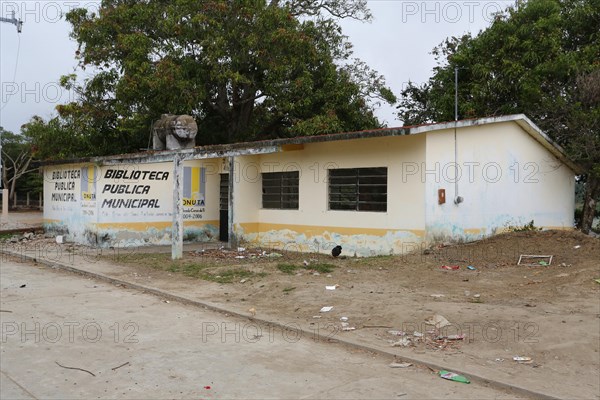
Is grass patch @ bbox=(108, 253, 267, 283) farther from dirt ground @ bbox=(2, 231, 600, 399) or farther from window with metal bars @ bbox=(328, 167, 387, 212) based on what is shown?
window with metal bars @ bbox=(328, 167, 387, 212)

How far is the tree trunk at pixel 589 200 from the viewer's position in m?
15.4

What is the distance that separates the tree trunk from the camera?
15380 millimetres

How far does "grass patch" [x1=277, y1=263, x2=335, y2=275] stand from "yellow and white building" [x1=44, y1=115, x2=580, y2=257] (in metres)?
2.21

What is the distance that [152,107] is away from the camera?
58.5 feet

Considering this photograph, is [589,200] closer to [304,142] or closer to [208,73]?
[304,142]

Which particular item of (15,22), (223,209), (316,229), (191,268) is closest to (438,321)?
(191,268)

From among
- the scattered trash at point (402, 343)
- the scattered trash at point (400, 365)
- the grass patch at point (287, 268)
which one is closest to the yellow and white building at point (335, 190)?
the grass patch at point (287, 268)

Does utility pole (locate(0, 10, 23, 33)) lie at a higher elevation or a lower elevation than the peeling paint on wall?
higher

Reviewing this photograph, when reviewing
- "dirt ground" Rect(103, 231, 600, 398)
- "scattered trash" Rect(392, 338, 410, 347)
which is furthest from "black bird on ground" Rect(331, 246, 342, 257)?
"scattered trash" Rect(392, 338, 410, 347)

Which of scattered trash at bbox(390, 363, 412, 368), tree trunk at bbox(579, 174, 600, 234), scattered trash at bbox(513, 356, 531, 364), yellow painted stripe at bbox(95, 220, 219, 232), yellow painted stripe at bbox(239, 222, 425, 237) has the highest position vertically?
tree trunk at bbox(579, 174, 600, 234)

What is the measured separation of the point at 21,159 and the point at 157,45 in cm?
3200

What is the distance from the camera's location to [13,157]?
44844 millimetres

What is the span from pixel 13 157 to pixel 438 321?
46638 millimetres

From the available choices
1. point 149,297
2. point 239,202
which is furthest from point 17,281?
point 239,202
